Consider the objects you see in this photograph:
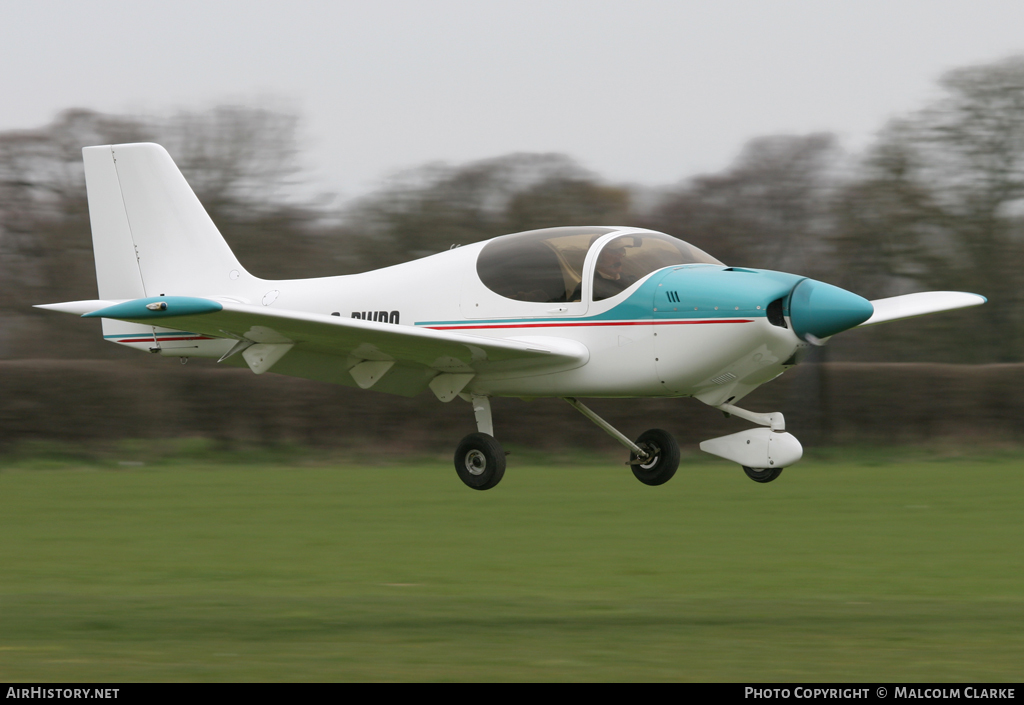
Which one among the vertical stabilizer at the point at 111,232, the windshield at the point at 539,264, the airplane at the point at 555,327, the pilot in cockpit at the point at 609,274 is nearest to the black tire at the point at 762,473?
the airplane at the point at 555,327

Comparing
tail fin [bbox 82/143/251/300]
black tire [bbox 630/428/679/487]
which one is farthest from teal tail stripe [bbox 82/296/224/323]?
black tire [bbox 630/428/679/487]

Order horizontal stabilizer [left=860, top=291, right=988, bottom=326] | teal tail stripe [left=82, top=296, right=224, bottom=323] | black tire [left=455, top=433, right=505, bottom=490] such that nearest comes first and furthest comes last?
teal tail stripe [left=82, top=296, right=224, bottom=323], black tire [left=455, top=433, right=505, bottom=490], horizontal stabilizer [left=860, top=291, right=988, bottom=326]

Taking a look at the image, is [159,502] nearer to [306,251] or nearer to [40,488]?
[40,488]

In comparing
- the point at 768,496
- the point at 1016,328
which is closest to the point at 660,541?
the point at 768,496

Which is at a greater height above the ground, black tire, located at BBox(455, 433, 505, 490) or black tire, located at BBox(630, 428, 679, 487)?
black tire, located at BBox(455, 433, 505, 490)

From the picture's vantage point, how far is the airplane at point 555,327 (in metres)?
9.73

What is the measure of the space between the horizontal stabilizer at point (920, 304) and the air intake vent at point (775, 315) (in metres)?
1.79

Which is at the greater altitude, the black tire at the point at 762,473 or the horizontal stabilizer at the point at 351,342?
the horizontal stabilizer at the point at 351,342

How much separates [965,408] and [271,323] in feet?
41.0

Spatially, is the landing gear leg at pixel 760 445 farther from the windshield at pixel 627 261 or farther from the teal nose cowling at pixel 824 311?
the windshield at pixel 627 261

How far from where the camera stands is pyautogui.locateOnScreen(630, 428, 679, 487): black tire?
11.4m

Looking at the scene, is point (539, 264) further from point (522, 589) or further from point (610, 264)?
point (522, 589)

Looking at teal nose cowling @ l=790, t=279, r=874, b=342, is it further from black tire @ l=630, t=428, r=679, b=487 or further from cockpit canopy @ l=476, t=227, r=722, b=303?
black tire @ l=630, t=428, r=679, b=487

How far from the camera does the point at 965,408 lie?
18.2 m
